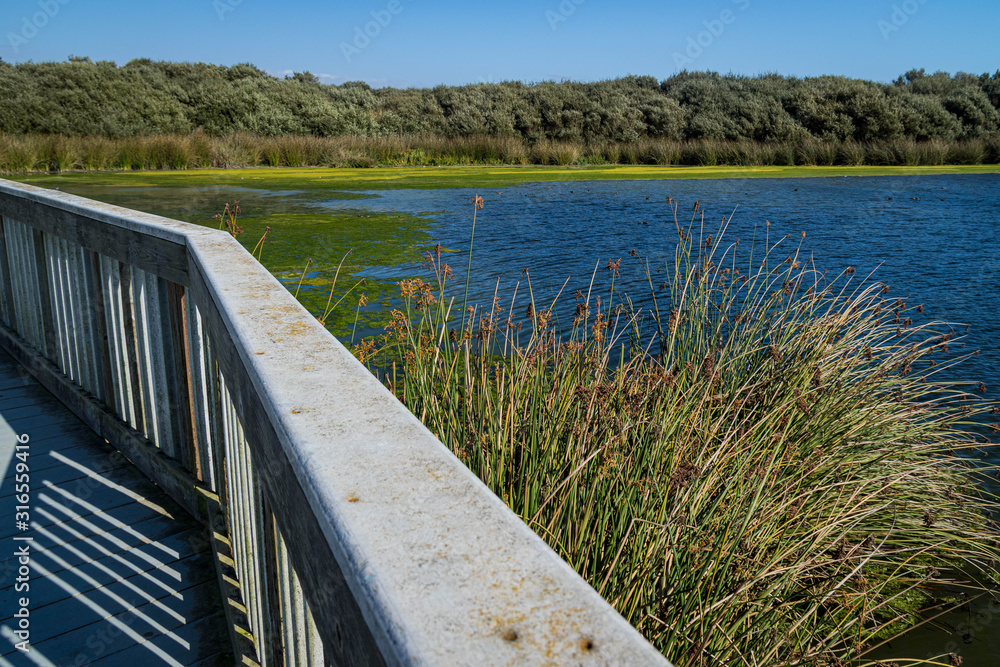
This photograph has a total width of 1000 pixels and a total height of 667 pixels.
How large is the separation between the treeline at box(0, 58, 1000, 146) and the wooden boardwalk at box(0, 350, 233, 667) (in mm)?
21148

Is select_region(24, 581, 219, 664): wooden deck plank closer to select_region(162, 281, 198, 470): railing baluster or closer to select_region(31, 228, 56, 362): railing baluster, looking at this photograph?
select_region(162, 281, 198, 470): railing baluster

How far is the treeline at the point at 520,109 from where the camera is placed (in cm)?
2350

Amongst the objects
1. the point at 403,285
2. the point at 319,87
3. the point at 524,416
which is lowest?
the point at 524,416

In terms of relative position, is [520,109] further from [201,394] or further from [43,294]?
[201,394]

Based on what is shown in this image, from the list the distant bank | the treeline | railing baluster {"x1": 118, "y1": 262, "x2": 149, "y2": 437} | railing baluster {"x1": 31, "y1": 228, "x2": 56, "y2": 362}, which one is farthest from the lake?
the treeline

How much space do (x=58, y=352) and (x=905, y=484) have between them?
3.00m

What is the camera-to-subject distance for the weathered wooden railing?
44 centimetres

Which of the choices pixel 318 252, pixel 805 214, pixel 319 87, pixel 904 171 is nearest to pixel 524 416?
pixel 318 252

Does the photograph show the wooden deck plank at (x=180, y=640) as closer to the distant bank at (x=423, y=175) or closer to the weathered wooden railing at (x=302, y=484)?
the weathered wooden railing at (x=302, y=484)

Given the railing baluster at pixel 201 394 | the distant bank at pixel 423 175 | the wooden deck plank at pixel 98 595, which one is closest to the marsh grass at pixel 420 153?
the distant bank at pixel 423 175

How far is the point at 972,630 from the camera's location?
2.30 metres

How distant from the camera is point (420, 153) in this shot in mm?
20109

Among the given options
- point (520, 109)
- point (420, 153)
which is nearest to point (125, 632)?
point (420, 153)

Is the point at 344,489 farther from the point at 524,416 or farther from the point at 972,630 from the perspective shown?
the point at 972,630
